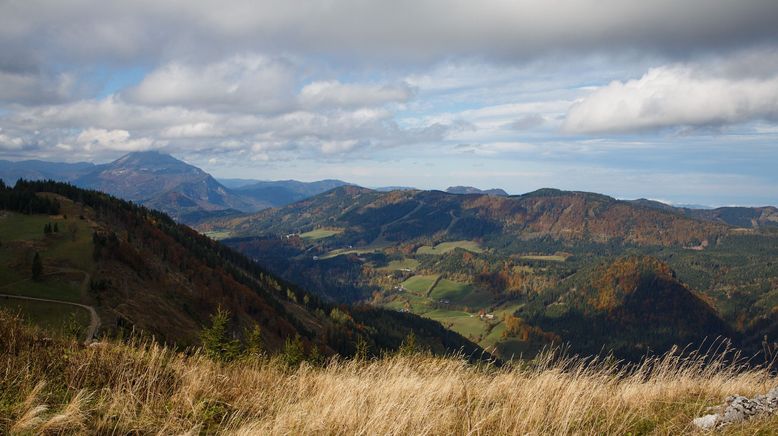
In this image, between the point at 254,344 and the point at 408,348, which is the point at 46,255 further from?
the point at 408,348

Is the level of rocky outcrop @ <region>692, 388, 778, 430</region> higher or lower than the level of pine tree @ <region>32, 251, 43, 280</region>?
higher

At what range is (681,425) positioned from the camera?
283 inches

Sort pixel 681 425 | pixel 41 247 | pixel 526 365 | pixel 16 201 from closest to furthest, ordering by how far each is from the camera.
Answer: pixel 681 425 < pixel 526 365 < pixel 41 247 < pixel 16 201

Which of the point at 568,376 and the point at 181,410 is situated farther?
the point at 568,376

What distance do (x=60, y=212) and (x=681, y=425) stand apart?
166 meters

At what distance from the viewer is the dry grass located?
6051 mm

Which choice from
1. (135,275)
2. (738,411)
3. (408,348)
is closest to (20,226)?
(135,275)

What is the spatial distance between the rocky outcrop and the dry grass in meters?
0.31

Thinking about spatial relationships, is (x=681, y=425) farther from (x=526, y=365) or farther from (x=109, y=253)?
(x=109, y=253)

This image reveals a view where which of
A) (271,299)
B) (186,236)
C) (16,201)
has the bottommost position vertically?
(271,299)

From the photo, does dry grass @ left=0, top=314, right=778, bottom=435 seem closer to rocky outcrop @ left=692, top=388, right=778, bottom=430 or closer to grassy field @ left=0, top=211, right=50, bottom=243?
rocky outcrop @ left=692, top=388, right=778, bottom=430

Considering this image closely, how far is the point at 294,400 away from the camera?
8.19 meters

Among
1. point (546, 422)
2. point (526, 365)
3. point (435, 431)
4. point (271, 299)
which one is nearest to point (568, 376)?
point (526, 365)

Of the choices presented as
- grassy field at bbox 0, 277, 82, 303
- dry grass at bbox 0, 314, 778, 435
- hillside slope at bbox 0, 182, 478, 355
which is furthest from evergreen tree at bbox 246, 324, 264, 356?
grassy field at bbox 0, 277, 82, 303
